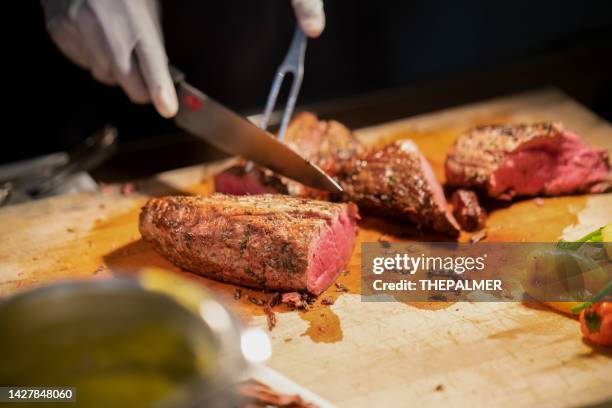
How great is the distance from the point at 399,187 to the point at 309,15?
3.51 ft

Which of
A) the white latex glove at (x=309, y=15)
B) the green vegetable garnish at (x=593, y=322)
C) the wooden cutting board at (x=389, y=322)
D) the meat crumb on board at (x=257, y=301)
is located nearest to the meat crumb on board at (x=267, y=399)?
the wooden cutting board at (x=389, y=322)

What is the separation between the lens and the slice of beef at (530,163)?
3951mm

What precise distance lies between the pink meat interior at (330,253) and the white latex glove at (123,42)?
110 cm

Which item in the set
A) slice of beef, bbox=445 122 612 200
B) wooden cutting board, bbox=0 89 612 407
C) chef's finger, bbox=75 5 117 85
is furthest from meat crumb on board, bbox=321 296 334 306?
chef's finger, bbox=75 5 117 85

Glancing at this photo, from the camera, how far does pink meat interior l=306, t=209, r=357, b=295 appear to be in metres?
3.33

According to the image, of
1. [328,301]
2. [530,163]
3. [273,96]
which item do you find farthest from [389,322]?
[273,96]

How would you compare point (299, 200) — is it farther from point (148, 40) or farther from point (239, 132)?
point (148, 40)

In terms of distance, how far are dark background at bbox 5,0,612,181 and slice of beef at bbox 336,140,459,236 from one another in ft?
3.67

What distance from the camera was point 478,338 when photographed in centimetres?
304

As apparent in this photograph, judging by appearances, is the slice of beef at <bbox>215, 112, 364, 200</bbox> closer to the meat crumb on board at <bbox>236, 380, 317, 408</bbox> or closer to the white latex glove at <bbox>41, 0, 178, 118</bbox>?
the white latex glove at <bbox>41, 0, 178, 118</bbox>

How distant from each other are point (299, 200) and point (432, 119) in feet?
5.08

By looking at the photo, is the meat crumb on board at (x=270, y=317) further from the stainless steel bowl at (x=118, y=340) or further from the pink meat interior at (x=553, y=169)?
the pink meat interior at (x=553, y=169)

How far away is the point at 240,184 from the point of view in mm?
4043

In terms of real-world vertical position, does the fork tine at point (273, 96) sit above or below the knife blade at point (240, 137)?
above
